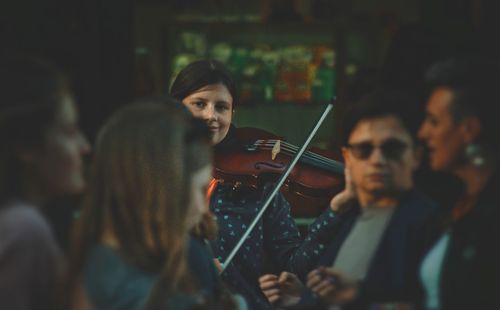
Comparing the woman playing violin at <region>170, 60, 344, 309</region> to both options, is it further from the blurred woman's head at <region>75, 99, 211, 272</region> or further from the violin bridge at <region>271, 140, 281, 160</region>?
the blurred woman's head at <region>75, 99, 211, 272</region>

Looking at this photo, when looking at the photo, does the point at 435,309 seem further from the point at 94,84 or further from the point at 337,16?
the point at 337,16

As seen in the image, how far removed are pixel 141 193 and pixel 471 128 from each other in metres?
0.76

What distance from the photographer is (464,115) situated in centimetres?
212

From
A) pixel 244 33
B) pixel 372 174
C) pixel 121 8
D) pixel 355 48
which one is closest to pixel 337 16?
pixel 355 48

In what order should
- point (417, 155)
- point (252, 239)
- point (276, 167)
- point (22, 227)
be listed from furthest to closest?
point (276, 167), point (252, 239), point (417, 155), point (22, 227)

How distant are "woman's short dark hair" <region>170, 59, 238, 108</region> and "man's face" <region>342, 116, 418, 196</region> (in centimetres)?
86

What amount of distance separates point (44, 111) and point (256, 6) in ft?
9.18

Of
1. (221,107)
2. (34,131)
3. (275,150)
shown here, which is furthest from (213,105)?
(34,131)

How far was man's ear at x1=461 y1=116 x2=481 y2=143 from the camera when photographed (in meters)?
2.11

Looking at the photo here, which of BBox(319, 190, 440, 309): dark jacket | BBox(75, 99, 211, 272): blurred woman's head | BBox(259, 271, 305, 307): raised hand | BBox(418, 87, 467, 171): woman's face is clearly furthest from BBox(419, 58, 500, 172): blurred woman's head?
BBox(75, 99, 211, 272): blurred woman's head

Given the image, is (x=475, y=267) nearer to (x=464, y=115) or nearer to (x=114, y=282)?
(x=464, y=115)

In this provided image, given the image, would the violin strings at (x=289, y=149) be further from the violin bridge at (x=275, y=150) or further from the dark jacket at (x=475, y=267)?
the dark jacket at (x=475, y=267)

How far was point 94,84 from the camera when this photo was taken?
11.7 ft

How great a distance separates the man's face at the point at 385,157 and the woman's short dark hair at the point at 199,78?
86 centimetres
